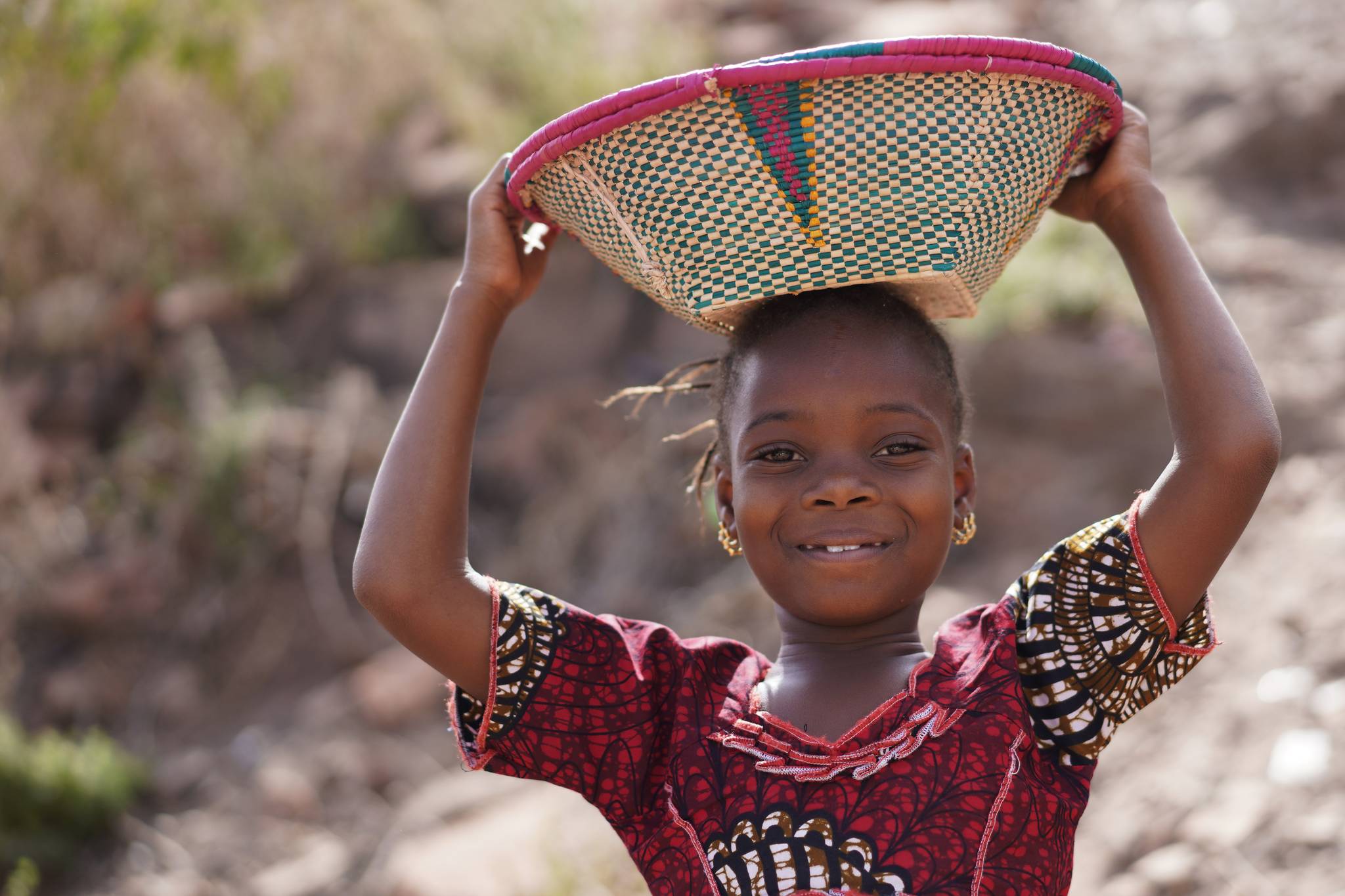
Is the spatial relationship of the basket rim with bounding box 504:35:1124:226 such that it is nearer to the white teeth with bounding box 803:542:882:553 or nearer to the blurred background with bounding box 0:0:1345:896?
the white teeth with bounding box 803:542:882:553

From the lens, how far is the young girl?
1471 mm

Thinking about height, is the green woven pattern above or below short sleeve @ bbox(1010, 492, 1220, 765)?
above

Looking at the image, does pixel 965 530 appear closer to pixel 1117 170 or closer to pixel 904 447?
pixel 904 447

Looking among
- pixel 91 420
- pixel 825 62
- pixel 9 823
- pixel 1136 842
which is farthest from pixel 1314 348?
pixel 91 420

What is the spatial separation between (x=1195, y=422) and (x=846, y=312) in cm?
47

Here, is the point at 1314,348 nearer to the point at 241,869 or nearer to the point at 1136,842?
the point at 1136,842

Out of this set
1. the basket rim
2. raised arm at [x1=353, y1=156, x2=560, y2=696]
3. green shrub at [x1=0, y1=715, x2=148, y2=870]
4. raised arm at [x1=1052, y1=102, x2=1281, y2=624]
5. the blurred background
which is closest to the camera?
the basket rim

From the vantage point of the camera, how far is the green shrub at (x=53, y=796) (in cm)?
450

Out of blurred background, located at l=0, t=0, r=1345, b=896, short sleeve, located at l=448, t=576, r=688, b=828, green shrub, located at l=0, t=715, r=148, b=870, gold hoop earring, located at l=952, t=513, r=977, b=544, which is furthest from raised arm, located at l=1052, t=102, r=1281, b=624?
green shrub, located at l=0, t=715, r=148, b=870

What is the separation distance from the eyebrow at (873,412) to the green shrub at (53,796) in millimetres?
4044

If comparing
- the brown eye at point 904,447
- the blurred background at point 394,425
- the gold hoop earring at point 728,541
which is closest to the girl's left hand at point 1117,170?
the brown eye at point 904,447

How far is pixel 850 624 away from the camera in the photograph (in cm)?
167

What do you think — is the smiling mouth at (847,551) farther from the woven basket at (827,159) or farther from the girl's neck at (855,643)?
the woven basket at (827,159)

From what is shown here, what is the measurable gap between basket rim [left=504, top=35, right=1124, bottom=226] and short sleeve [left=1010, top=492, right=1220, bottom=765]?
55 cm
